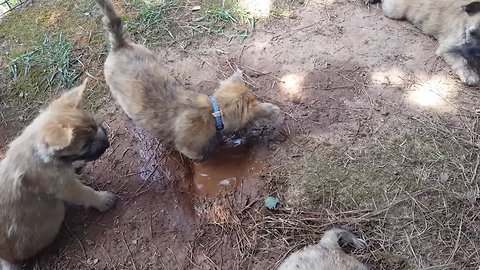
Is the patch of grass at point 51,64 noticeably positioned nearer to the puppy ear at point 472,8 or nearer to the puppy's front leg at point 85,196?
the puppy's front leg at point 85,196

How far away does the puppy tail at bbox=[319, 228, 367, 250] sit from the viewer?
3.94m

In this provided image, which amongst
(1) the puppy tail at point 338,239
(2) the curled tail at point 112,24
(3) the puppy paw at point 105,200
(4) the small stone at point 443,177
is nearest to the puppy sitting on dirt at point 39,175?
(3) the puppy paw at point 105,200

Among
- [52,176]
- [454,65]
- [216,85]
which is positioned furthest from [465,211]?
[52,176]

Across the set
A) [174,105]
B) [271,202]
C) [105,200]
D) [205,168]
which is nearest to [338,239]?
[271,202]

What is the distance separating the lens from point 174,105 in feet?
15.3

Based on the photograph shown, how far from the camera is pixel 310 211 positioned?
451cm

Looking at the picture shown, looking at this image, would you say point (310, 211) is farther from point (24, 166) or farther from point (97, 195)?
point (24, 166)

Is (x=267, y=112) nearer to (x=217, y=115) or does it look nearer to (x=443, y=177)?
(x=217, y=115)

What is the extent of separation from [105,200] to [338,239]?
214 cm

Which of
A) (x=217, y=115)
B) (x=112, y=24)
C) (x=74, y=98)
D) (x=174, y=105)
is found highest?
(x=112, y=24)

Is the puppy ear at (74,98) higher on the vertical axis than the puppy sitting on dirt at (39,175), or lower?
higher

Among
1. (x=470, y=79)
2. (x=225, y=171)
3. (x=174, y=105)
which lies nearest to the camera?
(x=174, y=105)

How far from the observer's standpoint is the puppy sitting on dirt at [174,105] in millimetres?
4660

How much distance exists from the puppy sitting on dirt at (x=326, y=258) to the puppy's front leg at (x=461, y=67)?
248 centimetres
